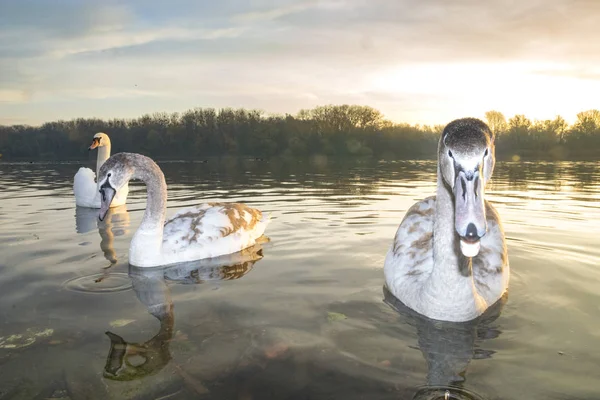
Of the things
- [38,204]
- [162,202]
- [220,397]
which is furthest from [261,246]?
[38,204]

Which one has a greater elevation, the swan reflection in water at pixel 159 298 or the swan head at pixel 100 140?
the swan head at pixel 100 140

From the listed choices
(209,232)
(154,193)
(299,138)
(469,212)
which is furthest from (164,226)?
(299,138)

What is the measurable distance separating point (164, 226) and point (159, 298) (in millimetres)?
2870

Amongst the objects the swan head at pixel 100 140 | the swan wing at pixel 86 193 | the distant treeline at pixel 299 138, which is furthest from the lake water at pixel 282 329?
the distant treeline at pixel 299 138

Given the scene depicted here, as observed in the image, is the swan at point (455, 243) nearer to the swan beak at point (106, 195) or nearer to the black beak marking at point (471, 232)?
the black beak marking at point (471, 232)

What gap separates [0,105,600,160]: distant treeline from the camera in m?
74.3

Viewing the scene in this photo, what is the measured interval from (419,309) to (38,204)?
15278 mm

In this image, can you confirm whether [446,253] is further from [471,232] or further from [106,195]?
[106,195]

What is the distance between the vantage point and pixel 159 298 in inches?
262

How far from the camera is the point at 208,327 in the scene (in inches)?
219

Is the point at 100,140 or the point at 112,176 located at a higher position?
the point at 100,140

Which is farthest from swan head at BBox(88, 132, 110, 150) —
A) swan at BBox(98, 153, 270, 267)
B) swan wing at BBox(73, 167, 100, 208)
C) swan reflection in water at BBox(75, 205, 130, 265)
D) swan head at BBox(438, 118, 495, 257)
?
swan head at BBox(438, 118, 495, 257)

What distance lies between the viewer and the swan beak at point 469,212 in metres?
3.66

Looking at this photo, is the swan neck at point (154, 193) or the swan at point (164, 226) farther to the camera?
the swan neck at point (154, 193)
